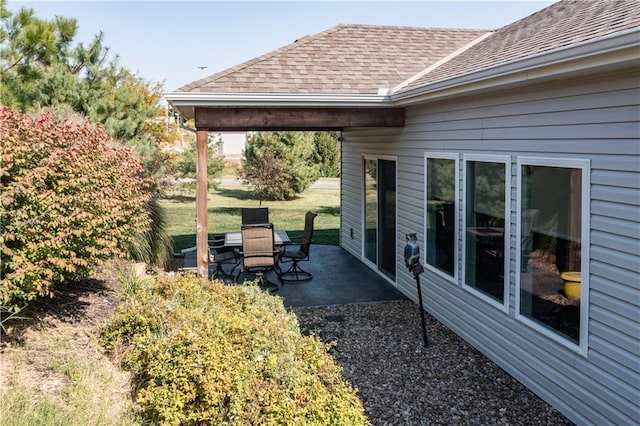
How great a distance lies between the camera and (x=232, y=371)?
3.69 metres

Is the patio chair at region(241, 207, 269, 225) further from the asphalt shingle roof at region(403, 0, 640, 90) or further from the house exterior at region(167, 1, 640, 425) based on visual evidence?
the asphalt shingle roof at region(403, 0, 640, 90)

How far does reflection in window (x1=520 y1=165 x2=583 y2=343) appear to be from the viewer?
14.2 ft

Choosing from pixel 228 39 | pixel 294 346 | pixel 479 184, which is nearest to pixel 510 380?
pixel 479 184

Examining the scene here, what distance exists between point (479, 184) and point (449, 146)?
0.83 m

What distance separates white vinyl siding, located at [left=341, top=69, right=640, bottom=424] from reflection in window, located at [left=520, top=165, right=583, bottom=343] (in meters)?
0.15

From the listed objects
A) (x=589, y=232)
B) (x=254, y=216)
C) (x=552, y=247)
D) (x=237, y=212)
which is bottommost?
(x=237, y=212)

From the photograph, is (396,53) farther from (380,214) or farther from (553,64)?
(553,64)

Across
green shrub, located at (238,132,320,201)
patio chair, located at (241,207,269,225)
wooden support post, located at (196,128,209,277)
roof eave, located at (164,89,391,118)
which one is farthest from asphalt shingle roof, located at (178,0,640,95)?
green shrub, located at (238,132,320,201)

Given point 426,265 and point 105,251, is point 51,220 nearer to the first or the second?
point 105,251

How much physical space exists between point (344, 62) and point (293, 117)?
170 cm

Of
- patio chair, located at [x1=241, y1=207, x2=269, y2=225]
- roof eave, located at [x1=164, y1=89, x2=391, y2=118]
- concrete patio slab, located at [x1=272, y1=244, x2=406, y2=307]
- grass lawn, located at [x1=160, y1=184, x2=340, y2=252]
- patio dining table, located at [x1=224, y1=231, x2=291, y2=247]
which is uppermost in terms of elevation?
roof eave, located at [x1=164, y1=89, x2=391, y2=118]

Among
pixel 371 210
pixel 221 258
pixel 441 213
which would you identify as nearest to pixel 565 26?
pixel 441 213

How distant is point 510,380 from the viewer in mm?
5223

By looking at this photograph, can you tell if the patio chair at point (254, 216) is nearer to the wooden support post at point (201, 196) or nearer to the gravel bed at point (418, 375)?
the wooden support post at point (201, 196)
